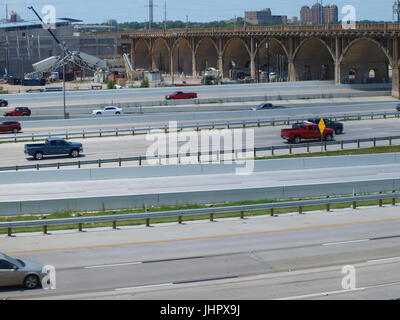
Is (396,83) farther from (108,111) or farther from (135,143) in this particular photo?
(135,143)

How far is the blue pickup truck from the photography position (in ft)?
126

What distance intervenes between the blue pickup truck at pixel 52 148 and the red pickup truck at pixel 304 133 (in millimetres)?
11277

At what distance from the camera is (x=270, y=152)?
39844 millimetres

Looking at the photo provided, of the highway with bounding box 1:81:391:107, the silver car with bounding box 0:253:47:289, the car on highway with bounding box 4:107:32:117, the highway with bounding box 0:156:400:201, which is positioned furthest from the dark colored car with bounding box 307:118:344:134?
the silver car with bounding box 0:253:47:289

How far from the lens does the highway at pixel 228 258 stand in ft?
51.3

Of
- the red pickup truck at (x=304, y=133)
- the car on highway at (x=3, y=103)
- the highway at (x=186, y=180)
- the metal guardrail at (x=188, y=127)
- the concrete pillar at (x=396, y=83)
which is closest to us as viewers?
the highway at (x=186, y=180)

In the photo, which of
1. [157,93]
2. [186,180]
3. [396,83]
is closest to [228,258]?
[186,180]

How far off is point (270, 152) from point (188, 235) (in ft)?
63.1

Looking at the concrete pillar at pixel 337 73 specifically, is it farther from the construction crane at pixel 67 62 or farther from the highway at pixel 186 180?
the highway at pixel 186 180

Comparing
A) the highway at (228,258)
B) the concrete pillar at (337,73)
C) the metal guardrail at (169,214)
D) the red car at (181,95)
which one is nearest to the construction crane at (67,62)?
the red car at (181,95)

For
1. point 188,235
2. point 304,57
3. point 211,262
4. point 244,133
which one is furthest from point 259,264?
point 304,57

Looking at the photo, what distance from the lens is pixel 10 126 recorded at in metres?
48.3

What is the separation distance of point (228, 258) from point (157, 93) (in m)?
54.4
